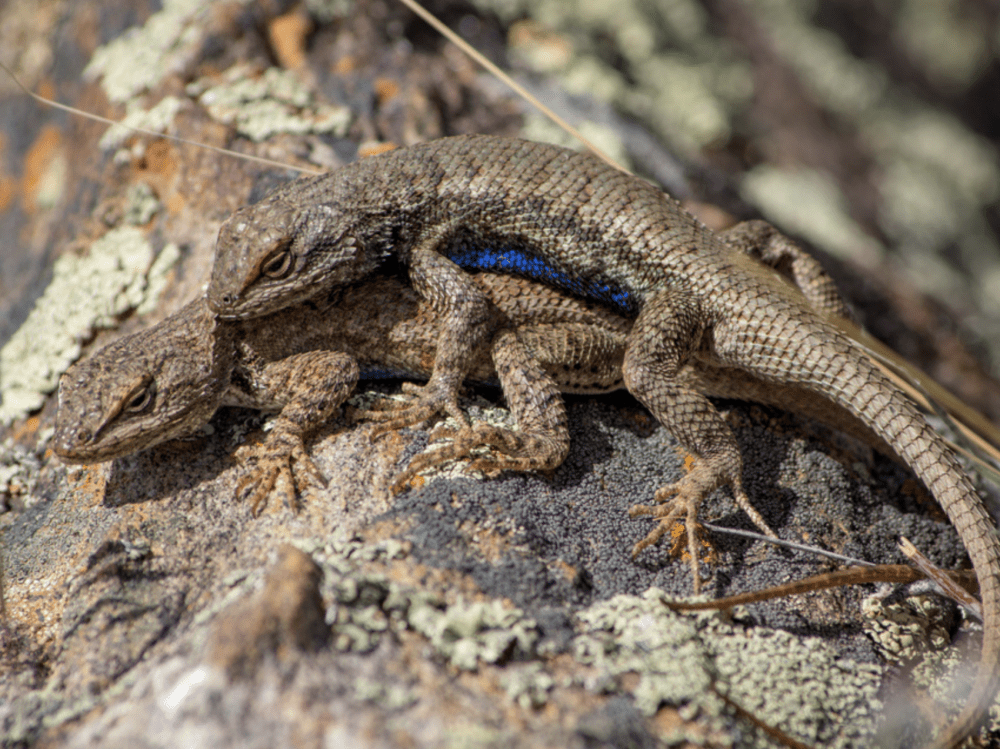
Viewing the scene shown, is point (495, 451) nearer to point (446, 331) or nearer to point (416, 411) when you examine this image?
point (416, 411)

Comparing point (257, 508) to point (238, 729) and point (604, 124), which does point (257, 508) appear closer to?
point (238, 729)

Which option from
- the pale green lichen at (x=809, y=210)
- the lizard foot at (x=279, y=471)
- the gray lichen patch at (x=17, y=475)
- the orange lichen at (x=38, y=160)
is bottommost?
the gray lichen patch at (x=17, y=475)

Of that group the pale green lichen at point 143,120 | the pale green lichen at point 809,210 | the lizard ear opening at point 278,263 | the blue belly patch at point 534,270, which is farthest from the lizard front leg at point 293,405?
the pale green lichen at point 809,210

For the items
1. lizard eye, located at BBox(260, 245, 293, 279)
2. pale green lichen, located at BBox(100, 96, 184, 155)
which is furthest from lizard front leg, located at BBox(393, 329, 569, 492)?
pale green lichen, located at BBox(100, 96, 184, 155)

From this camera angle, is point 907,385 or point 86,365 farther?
point 907,385

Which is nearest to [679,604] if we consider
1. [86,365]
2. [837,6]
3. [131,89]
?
[86,365]

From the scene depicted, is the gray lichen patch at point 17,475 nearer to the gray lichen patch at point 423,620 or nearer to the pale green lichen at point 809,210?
the gray lichen patch at point 423,620

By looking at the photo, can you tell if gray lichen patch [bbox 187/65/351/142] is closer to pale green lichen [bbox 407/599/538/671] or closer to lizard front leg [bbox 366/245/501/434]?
lizard front leg [bbox 366/245/501/434]
